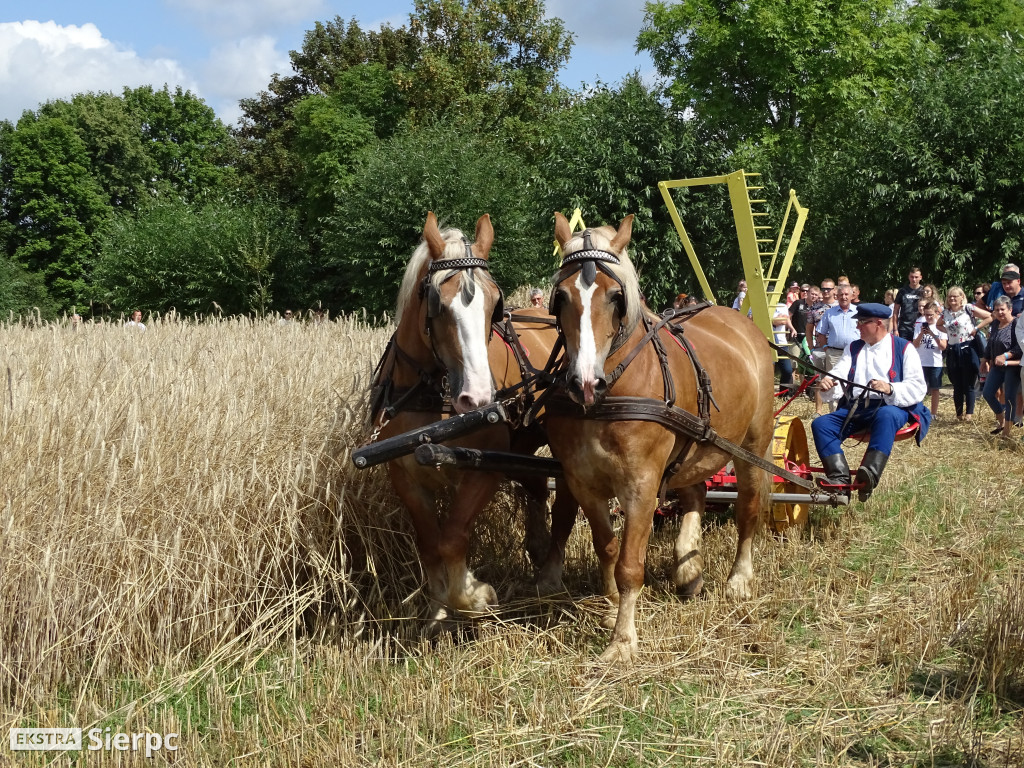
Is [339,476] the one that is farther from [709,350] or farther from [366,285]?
[366,285]

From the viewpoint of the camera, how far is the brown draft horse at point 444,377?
3920mm

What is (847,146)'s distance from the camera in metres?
20.1

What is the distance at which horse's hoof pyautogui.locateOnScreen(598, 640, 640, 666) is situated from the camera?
4074 millimetres

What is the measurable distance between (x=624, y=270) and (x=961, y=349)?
30.1ft

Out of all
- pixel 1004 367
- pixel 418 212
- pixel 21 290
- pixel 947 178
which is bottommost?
pixel 1004 367

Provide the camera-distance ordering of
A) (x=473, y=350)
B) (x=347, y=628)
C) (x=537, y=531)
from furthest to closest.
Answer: (x=537, y=531), (x=347, y=628), (x=473, y=350)

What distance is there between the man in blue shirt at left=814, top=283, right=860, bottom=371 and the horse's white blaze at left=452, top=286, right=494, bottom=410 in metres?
8.66

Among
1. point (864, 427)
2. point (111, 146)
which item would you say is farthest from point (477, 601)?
point (111, 146)

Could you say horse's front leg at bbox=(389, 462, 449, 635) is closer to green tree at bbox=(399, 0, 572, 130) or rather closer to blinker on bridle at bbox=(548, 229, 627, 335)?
blinker on bridle at bbox=(548, 229, 627, 335)

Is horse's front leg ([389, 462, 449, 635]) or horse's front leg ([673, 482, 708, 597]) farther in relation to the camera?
horse's front leg ([673, 482, 708, 597])

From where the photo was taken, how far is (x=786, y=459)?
6.41 meters

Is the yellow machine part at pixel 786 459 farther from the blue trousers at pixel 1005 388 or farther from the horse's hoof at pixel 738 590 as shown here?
the blue trousers at pixel 1005 388

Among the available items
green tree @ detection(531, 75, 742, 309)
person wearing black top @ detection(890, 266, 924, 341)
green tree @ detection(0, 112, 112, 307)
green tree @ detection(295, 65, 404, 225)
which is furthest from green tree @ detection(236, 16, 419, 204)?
person wearing black top @ detection(890, 266, 924, 341)

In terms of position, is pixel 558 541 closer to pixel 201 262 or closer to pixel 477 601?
pixel 477 601
